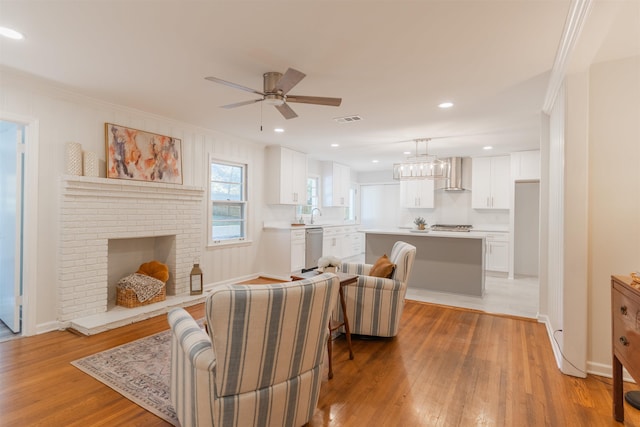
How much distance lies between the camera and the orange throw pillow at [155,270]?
434 cm

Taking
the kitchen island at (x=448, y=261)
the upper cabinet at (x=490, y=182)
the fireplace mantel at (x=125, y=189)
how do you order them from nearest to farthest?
the fireplace mantel at (x=125, y=189), the kitchen island at (x=448, y=261), the upper cabinet at (x=490, y=182)

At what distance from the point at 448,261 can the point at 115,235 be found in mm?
4669

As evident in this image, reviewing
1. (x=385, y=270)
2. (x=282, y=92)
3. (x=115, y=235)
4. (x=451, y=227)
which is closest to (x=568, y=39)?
(x=282, y=92)

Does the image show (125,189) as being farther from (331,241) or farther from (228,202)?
(331,241)

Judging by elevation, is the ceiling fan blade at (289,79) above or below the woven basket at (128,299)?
above

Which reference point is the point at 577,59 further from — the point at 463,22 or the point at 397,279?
the point at 397,279

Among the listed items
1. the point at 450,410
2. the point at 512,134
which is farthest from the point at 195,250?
→ the point at 512,134

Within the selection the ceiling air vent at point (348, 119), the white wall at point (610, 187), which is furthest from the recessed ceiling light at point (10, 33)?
the white wall at point (610, 187)

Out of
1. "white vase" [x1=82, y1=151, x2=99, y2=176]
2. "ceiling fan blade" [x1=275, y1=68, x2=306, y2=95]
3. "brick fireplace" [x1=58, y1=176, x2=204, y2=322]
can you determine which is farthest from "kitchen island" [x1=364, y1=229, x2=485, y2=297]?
"white vase" [x1=82, y1=151, x2=99, y2=176]

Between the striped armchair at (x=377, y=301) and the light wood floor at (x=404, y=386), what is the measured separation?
6.3 inches

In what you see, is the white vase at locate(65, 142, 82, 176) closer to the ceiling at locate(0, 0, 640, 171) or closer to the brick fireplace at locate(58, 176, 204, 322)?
the brick fireplace at locate(58, 176, 204, 322)

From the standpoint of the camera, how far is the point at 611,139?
2.54 meters

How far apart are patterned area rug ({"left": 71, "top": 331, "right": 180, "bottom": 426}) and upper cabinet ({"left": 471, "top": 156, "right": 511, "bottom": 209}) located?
6.59m

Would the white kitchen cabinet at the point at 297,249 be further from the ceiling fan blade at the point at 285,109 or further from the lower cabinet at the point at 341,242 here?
the ceiling fan blade at the point at 285,109
